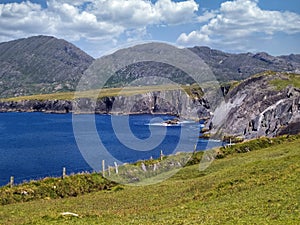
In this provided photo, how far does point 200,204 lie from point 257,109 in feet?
393

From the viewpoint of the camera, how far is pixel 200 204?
3073 centimetres

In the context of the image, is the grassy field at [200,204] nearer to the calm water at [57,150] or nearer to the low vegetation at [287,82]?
the calm water at [57,150]

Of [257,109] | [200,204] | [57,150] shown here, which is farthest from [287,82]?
[200,204]

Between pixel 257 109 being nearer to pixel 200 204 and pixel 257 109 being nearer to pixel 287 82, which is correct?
pixel 287 82

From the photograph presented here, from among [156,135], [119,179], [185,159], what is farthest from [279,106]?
[119,179]

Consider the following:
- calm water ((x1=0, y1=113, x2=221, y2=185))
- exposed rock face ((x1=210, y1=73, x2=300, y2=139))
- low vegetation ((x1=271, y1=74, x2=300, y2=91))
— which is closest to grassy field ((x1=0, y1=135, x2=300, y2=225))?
calm water ((x1=0, y1=113, x2=221, y2=185))

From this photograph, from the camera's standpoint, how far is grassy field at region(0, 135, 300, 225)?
Answer: 2412 cm

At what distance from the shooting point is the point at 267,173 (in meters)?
38.1

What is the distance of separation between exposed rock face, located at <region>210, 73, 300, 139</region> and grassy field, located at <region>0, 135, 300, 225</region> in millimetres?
72504

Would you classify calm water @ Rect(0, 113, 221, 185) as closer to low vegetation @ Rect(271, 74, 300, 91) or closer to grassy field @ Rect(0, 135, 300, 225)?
low vegetation @ Rect(271, 74, 300, 91)

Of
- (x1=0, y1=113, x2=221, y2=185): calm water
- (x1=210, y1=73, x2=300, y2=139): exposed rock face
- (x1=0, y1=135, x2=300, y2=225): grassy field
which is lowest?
(x1=0, y1=113, x2=221, y2=185): calm water

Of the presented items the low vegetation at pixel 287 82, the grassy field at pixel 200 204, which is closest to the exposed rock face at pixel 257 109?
the low vegetation at pixel 287 82

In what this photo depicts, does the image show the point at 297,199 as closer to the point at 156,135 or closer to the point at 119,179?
the point at 119,179

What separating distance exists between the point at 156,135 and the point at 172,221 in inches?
5354
